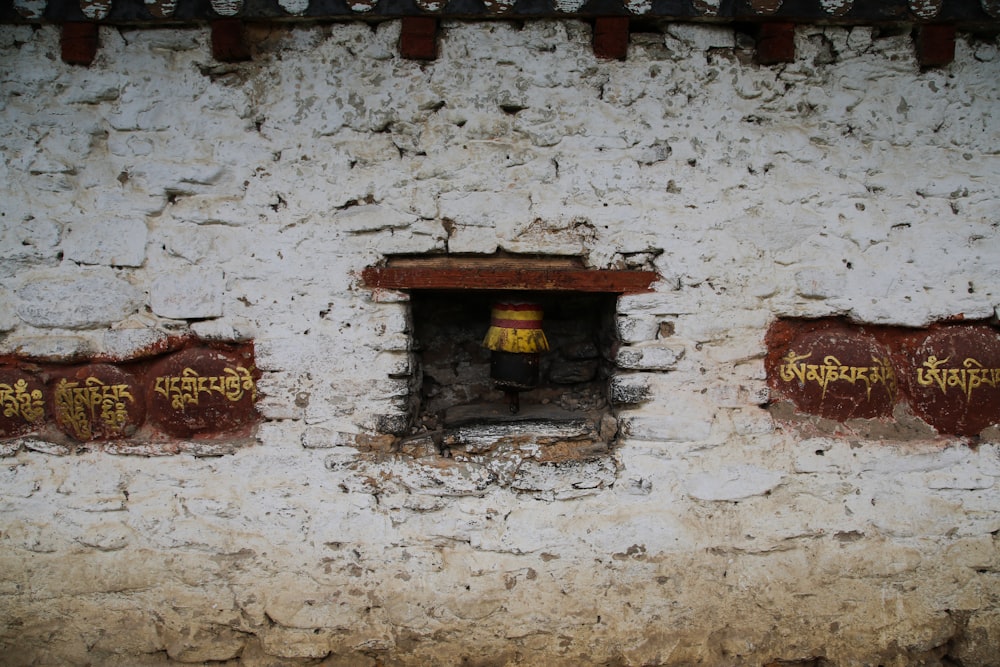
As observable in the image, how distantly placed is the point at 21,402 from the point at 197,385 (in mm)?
710

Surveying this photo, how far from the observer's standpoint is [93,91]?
2602 mm

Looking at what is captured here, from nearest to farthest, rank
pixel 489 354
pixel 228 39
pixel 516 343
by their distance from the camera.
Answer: pixel 228 39, pixel 516 343, pixel 489 354

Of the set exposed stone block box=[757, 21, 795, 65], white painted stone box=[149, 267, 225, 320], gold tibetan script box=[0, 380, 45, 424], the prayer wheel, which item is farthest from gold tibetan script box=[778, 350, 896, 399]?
gold tibetan script box=[0, 380, 45, 424]

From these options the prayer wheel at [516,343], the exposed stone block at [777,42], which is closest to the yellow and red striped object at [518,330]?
the prayer wheel at [516,343]

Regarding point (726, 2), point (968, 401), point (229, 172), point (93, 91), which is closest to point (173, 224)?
point (229, 172)

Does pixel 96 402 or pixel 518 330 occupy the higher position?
pixel 518 330

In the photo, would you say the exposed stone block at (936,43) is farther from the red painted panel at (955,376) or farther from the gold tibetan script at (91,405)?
the gold tibetan script at (91,405)

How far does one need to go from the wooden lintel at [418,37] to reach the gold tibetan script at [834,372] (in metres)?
1.86

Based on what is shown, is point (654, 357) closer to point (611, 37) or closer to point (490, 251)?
point (490, 251)

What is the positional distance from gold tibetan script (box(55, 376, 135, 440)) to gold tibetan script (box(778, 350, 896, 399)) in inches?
104

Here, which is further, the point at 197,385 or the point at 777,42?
the point at 197,385

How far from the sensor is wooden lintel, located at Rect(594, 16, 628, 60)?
253cm

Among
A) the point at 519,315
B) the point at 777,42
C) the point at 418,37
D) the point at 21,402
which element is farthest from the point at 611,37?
the point at 21,402

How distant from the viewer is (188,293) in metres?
2.63
